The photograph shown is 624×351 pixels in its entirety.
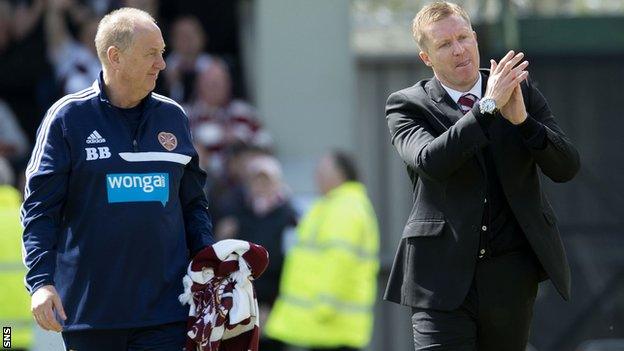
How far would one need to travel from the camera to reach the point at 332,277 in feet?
31.6

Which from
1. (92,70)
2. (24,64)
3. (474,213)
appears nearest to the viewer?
(474,213)

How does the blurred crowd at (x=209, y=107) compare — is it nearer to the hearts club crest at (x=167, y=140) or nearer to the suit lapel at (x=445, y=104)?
the hearts club crest at (x=167, y=140)

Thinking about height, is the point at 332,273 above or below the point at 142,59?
below

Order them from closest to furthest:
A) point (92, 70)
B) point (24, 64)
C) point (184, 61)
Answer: point (92, 70) → point (184, 61) → point (24, 64)

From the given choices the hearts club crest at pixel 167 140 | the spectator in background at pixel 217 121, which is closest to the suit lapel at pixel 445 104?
the hearts club crest at pixel 167 140

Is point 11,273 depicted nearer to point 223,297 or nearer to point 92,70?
point 92,70

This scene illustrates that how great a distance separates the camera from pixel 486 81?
549 centimetres

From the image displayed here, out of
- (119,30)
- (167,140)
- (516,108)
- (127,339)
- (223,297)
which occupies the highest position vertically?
(119,30)

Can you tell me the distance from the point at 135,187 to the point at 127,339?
587mm

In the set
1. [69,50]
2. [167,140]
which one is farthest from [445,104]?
[69,50]

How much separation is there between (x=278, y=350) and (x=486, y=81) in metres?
5.51

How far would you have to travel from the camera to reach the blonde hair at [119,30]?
17.5ft

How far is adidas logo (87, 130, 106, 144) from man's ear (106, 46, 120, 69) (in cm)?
27

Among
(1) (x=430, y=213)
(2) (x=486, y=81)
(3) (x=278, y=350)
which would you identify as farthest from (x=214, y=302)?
(3) (x=278, y=350)
